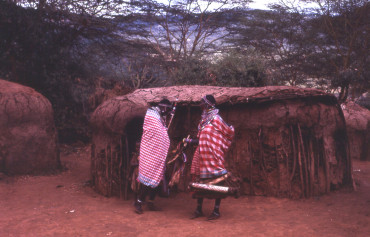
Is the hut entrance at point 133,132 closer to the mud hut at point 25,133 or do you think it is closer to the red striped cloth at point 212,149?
the red striped cloth at point 212,149

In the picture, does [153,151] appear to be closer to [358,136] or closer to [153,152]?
[153,152]

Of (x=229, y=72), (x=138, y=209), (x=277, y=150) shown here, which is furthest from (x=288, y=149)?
(x=229, y=72)

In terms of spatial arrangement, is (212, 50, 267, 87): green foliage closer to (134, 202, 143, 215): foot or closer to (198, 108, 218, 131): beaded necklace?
(198, 108, 218, 131): beaded necklace

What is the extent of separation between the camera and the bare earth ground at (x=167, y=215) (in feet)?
16.1

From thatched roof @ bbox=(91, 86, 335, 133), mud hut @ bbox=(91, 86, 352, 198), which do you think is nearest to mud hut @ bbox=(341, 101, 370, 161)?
mud hut @ bbox=(91, 86, 352, 198)

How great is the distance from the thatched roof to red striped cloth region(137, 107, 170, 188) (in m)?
1.08

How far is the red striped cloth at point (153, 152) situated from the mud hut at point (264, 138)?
101cm

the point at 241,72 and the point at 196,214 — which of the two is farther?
the point at 241,72

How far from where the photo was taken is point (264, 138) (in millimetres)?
6562

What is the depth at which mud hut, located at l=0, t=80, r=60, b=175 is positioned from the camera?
753 cm

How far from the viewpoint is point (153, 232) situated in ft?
16.0

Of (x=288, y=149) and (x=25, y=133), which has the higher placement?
(x=288, y=149)

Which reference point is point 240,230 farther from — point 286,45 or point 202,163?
point 286,45

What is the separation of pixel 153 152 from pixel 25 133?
3378 mm
